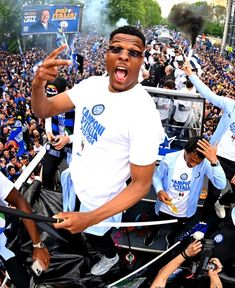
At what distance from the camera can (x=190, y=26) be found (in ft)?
164

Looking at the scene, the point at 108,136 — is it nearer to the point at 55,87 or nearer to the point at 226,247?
the point at 226,247

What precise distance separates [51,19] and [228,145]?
21156mm

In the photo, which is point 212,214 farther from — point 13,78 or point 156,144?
point 13,78

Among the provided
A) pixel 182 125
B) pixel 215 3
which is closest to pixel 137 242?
pixel 182 125

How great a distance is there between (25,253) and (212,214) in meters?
2.04

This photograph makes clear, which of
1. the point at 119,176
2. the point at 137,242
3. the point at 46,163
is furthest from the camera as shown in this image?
the point at 46,163

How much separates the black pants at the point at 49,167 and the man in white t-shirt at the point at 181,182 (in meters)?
1.20

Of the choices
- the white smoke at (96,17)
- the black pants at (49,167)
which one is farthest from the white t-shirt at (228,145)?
the white smoke at (96,17)

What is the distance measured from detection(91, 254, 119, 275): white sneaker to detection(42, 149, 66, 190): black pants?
1675mm

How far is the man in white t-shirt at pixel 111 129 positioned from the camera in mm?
2147

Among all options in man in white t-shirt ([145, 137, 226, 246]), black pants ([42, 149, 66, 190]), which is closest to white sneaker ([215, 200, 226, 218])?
man in white t-shirt ([145, 137, 226, 246])

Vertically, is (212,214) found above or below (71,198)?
below

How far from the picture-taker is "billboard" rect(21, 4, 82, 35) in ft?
73.9

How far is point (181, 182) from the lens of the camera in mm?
3725
